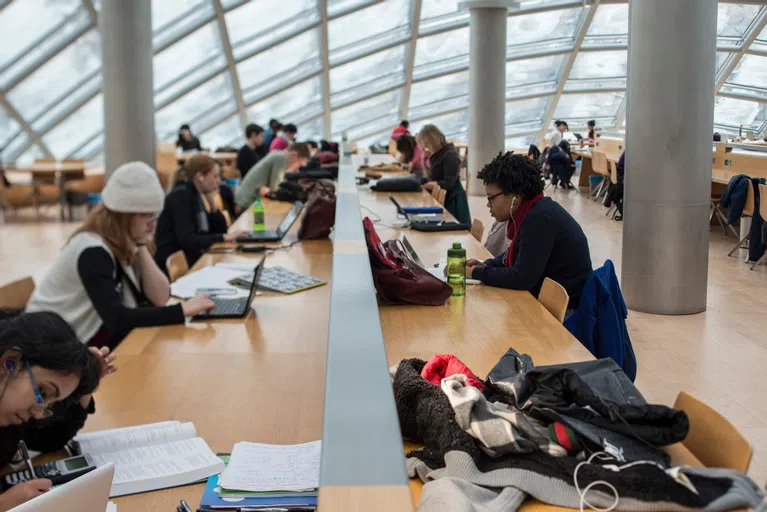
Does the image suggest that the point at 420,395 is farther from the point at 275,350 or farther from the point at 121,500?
the point at 275,350

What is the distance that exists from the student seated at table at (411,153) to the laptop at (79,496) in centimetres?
717

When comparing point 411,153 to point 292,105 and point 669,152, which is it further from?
point 292,105

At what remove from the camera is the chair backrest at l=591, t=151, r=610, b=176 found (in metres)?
6.58

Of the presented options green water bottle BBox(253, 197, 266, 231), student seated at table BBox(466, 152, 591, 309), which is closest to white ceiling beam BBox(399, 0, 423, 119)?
green water bottle BBox(253, 197, 266, 231)

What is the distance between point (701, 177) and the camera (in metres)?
5.33

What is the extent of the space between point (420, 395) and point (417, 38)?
1536cm

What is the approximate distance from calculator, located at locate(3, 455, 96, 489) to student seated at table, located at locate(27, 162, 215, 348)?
1.09 meters

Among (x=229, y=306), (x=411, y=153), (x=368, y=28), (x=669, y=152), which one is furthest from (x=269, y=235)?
(x=368, y=28)

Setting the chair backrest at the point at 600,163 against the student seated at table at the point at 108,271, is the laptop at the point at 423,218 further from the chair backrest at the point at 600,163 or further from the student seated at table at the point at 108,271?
the student seated at table at the point at 108,271

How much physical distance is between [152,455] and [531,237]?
194 cm

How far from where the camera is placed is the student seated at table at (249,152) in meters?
9.09

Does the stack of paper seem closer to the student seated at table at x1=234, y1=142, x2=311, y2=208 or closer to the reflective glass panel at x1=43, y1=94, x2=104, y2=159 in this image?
the student seated at table at x1=234, y1=142, x2=311, y2=208

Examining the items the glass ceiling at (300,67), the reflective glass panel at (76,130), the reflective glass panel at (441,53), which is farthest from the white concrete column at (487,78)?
the reflective glass panel at (76,130)

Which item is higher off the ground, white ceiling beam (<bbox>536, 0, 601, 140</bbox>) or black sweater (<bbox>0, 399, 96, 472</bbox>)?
white ceiling beam (<bbox>536, 0, 601, 140</bbox>)
